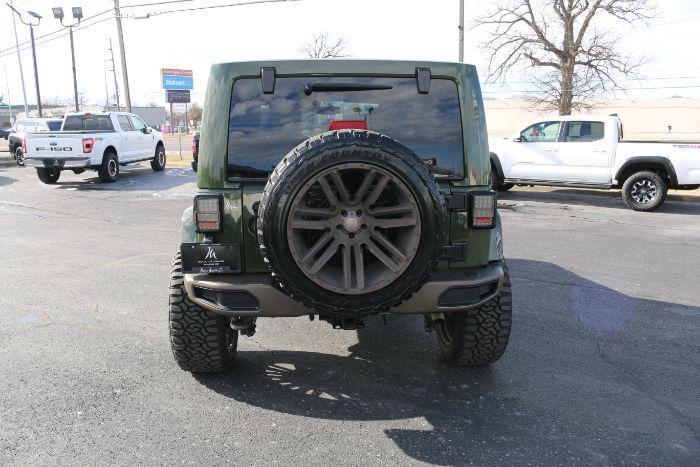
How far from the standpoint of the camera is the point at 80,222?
9.67 metres

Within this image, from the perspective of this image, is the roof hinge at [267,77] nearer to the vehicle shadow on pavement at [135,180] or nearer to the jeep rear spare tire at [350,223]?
the jeep rear spare tire at [350,223]

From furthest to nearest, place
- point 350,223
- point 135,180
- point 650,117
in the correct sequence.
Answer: point 650,117 < point 135,180 < point 350,223

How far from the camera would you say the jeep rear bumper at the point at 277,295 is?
3041 mm

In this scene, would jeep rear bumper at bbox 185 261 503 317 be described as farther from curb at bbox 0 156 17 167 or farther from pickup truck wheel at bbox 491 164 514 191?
curb at bbox 0 156 17 167

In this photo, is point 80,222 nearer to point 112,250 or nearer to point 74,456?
point 112,250

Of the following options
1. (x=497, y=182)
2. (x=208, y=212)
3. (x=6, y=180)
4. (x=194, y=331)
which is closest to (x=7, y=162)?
(x=6, y=180)

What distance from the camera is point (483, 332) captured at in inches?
137

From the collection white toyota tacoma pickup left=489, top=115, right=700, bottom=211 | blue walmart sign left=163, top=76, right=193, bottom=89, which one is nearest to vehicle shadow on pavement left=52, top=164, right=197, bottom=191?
blue walmart sign left=163, top=76, right=193, bottom=89

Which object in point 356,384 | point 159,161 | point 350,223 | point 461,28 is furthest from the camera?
point 461,28

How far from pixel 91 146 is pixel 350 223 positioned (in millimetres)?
14338

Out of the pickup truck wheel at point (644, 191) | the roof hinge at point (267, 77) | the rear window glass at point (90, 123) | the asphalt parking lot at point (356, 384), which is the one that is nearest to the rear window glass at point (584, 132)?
the pickup truck wheel at point (644, 191)

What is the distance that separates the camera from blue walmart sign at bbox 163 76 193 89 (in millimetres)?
26641

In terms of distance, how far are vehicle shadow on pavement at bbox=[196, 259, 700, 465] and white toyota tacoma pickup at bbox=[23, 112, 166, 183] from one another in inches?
512

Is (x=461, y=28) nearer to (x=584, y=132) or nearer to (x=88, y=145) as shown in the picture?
(x=584, y=132)
